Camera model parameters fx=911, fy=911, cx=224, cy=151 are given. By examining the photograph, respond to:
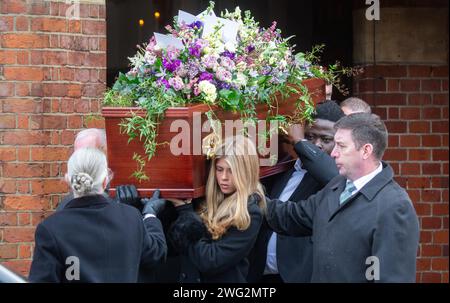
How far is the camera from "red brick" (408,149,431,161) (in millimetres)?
7508

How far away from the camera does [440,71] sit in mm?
7551

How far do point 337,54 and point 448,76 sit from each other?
0.93 m

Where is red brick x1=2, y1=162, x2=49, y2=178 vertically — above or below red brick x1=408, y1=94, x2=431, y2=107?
below

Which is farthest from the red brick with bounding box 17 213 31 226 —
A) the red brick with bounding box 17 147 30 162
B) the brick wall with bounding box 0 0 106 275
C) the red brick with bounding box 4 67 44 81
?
the red brick with bounding box 4 67 44 81

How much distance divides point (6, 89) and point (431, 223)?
3631mm

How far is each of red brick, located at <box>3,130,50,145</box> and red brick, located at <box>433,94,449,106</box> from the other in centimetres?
327

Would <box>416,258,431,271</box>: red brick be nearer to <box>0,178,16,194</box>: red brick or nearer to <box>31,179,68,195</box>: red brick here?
<box>31,179,68,195</box>: red brick

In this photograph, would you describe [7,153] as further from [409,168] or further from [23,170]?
[409,168]

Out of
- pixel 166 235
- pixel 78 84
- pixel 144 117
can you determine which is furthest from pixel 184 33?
pixel 78 84

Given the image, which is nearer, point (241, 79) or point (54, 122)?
point (241, 79)

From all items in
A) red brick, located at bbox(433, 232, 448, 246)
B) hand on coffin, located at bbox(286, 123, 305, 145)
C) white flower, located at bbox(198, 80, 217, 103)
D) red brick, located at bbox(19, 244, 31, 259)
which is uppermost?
white flower, located at bbox(198, 80, 217, 103)

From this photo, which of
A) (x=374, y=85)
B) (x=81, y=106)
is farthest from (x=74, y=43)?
(x=374, y=85)

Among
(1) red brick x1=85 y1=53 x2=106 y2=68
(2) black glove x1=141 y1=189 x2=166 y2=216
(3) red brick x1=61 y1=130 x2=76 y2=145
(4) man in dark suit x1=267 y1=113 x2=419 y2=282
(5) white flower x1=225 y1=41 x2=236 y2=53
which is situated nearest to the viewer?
(4) man in dark suit x1=267 y1=113 x2=419 y2=282

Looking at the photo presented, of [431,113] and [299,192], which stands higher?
[431,113]
